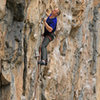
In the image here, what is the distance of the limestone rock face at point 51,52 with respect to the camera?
7.48 metres

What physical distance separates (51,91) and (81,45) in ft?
12.8

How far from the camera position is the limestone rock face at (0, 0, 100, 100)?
7.48 m

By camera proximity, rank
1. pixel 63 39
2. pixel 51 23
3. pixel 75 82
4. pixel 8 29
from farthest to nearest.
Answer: pixel 75 82
pixel 63 39
pixel 51 23
pixel 8 29

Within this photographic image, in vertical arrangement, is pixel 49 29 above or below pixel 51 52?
above

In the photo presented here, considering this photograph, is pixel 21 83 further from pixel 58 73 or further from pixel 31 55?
pixel 58 73

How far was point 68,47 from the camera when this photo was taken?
1385 centimetres

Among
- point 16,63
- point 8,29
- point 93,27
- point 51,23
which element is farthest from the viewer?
point 93,27

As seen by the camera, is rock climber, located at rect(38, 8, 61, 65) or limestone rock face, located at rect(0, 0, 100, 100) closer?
limestone rock face, located at rect(0, 0, 100, 100)

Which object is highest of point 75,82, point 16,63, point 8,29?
point 8,29

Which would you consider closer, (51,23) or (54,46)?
(51,23)

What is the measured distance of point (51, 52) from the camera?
11.9m

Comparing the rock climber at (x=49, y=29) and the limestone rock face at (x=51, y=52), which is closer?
the limestone rock face at (x=51, y=52)

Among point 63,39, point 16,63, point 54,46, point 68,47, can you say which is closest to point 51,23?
point 16,63

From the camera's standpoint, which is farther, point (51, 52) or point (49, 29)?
point (51, 52)
